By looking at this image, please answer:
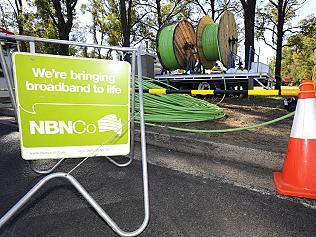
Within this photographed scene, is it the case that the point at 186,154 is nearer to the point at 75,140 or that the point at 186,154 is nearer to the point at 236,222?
the point at 236,222

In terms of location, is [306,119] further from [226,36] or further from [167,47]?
[167,47]

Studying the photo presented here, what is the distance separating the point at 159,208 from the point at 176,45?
29.1ft

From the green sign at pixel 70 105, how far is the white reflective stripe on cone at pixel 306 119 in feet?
5.70

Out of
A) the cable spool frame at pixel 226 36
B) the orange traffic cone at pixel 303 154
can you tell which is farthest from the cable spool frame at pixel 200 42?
the orange traffic cone at pixel 303 154

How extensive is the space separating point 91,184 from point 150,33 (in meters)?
26.2

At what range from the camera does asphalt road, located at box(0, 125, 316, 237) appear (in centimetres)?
166

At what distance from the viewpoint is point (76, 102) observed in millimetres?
1874

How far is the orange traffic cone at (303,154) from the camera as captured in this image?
209 centimetres

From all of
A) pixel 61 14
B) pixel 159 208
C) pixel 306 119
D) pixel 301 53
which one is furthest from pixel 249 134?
pixel 301 53

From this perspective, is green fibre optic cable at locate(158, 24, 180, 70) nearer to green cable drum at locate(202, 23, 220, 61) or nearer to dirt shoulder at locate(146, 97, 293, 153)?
green cable drum at locate(202, 23, 220, 61)

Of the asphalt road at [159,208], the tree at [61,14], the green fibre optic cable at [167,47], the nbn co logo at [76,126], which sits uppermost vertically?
the tree at [61,14]

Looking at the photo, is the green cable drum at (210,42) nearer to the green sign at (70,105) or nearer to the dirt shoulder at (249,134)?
the dirt shoulder at (249,134)

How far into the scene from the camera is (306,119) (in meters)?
2.17

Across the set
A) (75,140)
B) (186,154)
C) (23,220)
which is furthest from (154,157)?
(23,220)
